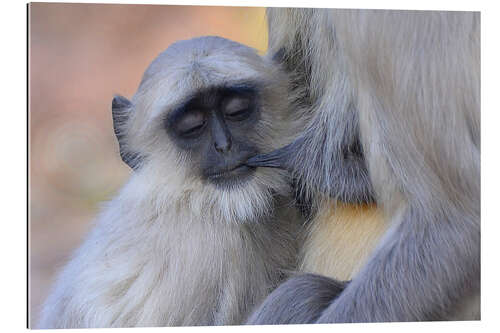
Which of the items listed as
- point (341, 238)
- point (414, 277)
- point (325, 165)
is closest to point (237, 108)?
point (325, 165)

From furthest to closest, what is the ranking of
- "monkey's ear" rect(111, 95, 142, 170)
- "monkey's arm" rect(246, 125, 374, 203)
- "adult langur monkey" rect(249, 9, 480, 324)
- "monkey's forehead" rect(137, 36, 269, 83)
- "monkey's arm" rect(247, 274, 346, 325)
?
A: 1. "monkey's ear" rect(111, 95, 142, 170)
2. "monkey's forehead" rect(137, 36, 269, 83)
3. "monkey's arm" rect(246, 125, 374, 203)
4. "monkey's arm" rect(247, 274, 346, 325)
5. "adult langur monkey" rect(249, 9, 480, 324)

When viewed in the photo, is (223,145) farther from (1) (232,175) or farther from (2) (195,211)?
(2) (195,211)

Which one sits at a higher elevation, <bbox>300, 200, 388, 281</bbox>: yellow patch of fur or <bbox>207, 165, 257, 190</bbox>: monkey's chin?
<bbox>207, 165, 257, 190</bbox>: monkey's chin

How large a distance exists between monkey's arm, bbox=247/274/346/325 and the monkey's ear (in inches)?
32.1

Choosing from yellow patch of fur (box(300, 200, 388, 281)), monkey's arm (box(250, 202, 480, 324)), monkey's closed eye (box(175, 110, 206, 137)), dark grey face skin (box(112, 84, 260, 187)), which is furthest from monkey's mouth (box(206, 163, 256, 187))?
monkey's arm (box(250, 202, 480, 324))

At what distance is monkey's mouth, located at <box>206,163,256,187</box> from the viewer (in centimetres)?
349

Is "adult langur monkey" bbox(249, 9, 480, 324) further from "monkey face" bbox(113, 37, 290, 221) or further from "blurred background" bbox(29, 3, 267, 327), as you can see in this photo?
"blurred background" bbox(29, 3, 267, 327)

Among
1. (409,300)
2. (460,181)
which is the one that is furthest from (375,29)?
(409,300)

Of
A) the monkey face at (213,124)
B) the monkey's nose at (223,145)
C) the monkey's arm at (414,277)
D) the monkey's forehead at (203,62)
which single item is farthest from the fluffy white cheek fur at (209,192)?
the monkey's arm at (414,277)

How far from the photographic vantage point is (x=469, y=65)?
312cm

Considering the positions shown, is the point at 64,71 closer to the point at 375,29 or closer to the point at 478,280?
the point at 375,29

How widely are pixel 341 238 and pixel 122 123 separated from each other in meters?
0.92

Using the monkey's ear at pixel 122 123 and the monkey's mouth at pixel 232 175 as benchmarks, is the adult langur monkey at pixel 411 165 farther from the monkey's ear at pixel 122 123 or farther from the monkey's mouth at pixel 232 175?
the monkey's ear at pixel 122 123

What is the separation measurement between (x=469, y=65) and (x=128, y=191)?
1.33 meters
